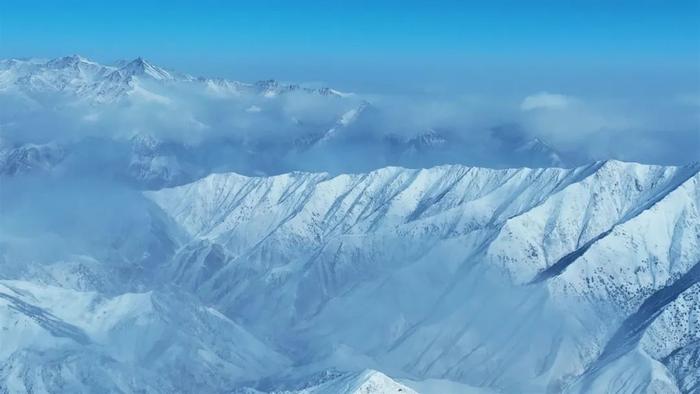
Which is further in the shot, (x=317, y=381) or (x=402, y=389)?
(x=317, y=381)

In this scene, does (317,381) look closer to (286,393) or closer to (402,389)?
(286,393)

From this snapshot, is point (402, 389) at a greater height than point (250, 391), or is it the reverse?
point (402, 389)

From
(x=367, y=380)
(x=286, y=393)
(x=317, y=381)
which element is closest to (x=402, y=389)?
(x=367, y=380)

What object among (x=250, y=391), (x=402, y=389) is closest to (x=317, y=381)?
(x=250, y=391)

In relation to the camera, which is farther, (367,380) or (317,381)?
(317,381)

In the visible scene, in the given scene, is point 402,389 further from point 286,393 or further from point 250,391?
point 250,391

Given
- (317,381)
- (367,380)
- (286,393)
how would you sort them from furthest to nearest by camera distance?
(317,381)
(286,393)
(367,380)

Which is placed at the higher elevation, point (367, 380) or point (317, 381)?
point (367, 380)

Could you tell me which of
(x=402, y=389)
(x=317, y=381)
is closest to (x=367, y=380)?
(x=402, y=389)

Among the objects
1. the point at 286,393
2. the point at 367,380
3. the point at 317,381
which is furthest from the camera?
the point at 317,381
